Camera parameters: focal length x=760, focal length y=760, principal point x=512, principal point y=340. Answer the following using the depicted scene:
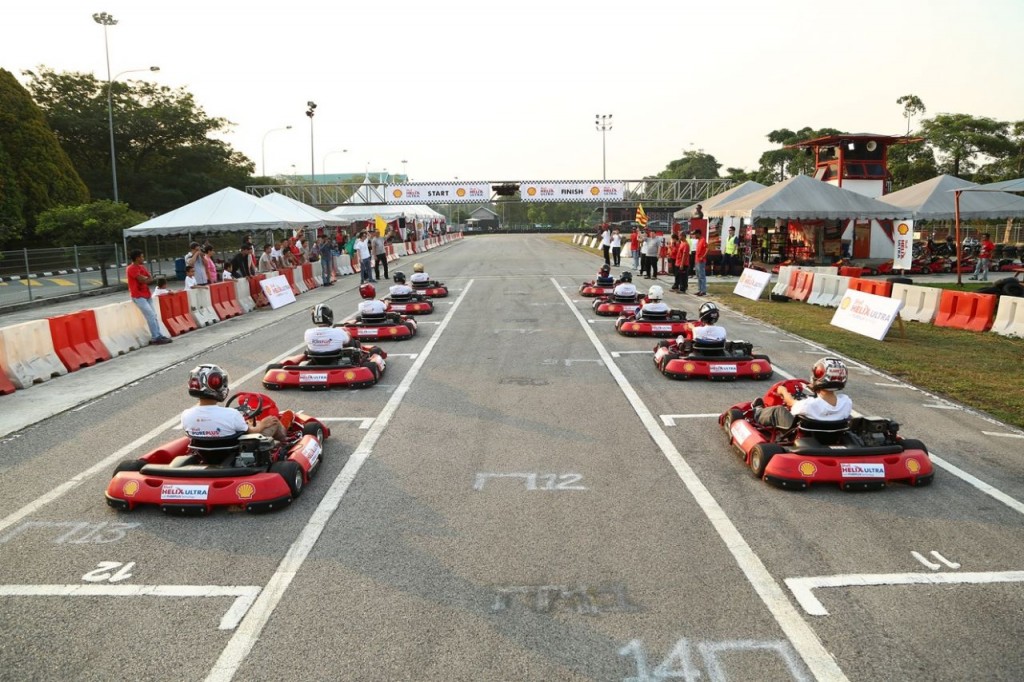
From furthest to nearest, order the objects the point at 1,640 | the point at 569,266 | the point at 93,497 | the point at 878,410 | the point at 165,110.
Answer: the point at 165,110, the point at 569,266, the point at 878,410, the point at 93,497, the point at 1,640

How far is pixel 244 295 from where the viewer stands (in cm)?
2081

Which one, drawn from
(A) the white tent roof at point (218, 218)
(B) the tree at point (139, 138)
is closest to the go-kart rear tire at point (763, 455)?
(A) the white tent roof at point (218, 218)

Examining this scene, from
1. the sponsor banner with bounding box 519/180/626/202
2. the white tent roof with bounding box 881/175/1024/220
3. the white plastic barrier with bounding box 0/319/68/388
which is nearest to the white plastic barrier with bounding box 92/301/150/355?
the white plastic barrier with bounding box 0/319/68/388

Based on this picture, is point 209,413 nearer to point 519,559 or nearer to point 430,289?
point 519,559

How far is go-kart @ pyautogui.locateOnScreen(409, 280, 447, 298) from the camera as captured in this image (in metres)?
21.8

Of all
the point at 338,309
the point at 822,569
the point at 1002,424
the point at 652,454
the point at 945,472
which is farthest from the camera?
the point at 338,309

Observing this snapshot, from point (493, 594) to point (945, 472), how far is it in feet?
16.3

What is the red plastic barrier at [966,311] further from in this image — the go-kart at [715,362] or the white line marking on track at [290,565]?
the white line marking on track at [290,565]

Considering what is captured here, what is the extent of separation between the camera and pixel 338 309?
20625mm

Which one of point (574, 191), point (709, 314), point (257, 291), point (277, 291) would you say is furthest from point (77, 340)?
point (574, 191)

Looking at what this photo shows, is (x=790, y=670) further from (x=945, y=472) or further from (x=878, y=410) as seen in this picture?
(x=878, y=410)

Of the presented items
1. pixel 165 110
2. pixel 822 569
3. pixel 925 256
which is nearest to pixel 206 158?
pixel 165 110

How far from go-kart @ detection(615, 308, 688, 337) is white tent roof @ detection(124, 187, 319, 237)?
14.1m

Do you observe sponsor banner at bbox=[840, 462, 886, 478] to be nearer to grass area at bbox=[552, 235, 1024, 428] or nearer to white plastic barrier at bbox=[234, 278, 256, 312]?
grass area at bbox=[552, 235, 1024, 428]
